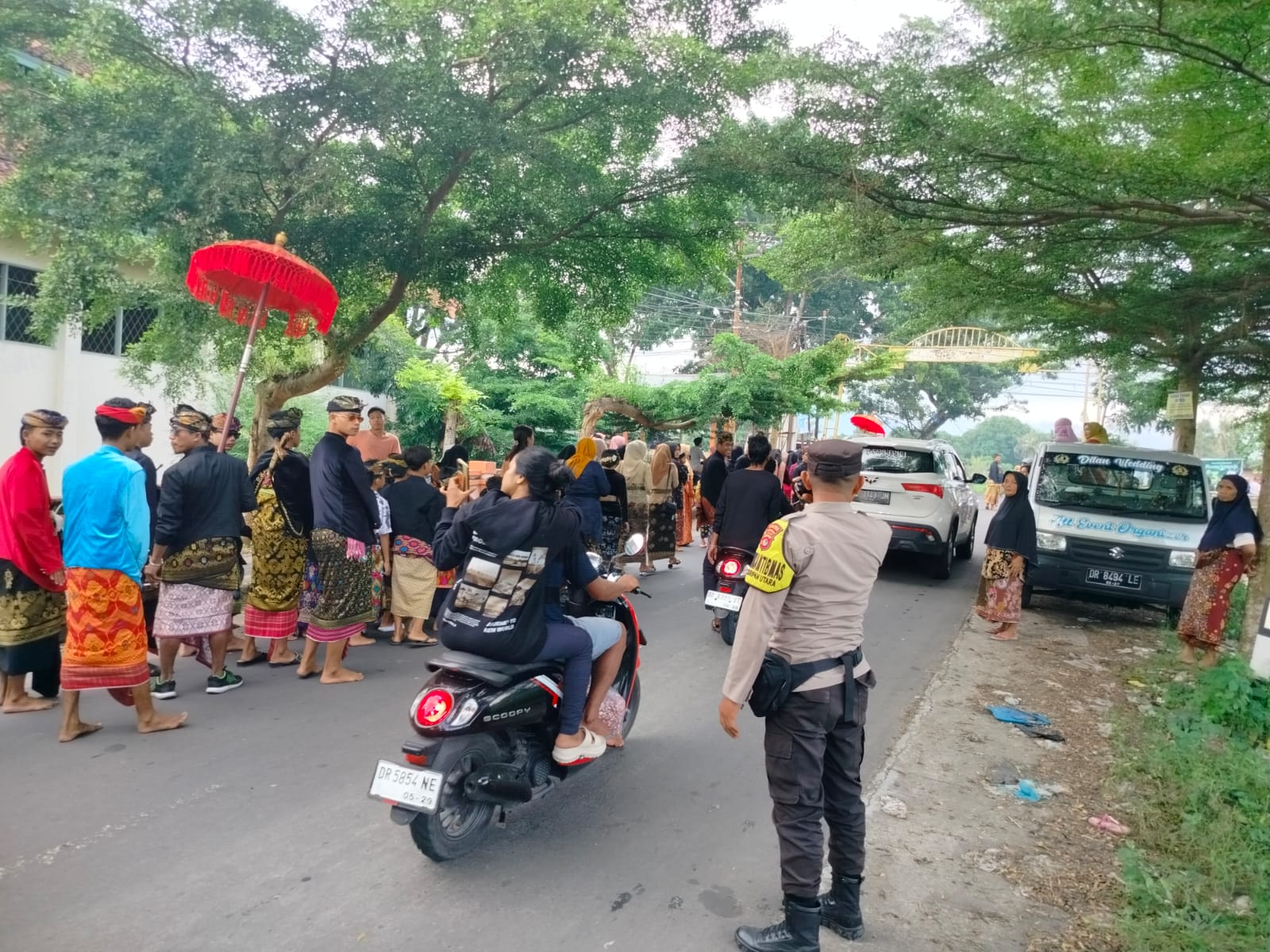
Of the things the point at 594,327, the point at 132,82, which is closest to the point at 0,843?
the point at 132,82

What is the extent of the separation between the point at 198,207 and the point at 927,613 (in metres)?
8.04

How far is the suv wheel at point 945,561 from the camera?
10961mm

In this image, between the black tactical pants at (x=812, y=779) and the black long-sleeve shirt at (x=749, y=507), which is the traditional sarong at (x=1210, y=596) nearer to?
the black long-sleeve shirt at (x=749, y=507)

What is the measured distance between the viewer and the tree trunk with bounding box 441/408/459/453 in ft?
59.7

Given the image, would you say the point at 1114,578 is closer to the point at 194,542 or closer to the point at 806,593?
the point at 806,593

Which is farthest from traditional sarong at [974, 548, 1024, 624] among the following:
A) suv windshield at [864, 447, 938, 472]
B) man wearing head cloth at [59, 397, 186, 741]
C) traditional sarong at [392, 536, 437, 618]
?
man wearing head cloth at [59, 397, 186, 741]

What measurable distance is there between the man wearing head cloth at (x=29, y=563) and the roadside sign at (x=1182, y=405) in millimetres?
13260

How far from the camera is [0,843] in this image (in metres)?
3.45

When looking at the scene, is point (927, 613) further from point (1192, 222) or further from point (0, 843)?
point (0, 843)

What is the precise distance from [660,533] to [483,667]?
24.6 feet

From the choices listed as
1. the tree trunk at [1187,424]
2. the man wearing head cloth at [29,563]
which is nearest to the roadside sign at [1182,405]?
the tree trunk at [1187,424]

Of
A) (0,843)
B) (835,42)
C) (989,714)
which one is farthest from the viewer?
(835,42)

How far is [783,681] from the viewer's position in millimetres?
2834

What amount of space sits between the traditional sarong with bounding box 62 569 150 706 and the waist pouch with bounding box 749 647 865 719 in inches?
139
